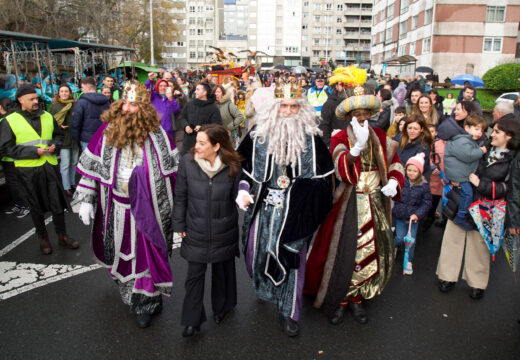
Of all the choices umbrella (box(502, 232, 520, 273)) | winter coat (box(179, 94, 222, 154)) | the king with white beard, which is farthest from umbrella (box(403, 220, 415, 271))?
winter coat (box(179, 94, 222, 154))

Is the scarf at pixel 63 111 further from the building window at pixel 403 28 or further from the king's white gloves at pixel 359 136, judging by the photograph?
the building window at pixel 403 28

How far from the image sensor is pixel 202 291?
139 inches

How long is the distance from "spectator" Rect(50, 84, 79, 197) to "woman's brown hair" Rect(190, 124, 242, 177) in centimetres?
487

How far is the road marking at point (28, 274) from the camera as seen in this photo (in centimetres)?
432

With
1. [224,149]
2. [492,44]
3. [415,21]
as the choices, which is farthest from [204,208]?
[415,21]

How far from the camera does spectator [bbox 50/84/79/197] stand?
290 inches


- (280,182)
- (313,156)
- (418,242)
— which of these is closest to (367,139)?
(313,156)

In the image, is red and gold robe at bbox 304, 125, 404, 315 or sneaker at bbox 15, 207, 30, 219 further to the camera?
sneaker at bbox 15, 207, 30, 219

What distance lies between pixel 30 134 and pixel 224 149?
9.61 feet

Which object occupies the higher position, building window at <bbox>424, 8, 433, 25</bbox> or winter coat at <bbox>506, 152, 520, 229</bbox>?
building window at <bbox>424, 8, 433, 25</bbox>

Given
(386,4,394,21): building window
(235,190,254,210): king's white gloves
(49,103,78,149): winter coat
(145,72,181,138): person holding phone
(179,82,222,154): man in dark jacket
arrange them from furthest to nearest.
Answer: (386,4,394,21): building window, (145,72,181,138): person holding phone, (49,103,78,149): winter coat, (179,82,222,154): man in dark jacket, (235,190,254,210): king's white gloves

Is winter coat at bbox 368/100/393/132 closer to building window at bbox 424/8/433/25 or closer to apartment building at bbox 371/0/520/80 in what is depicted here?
apartment building at bbox 371/0/520/80

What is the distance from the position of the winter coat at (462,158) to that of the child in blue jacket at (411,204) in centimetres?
50

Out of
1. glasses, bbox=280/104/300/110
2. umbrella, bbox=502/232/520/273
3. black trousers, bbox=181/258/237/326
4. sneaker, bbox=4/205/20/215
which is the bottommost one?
sneaker, bbox=4/205/20/215
